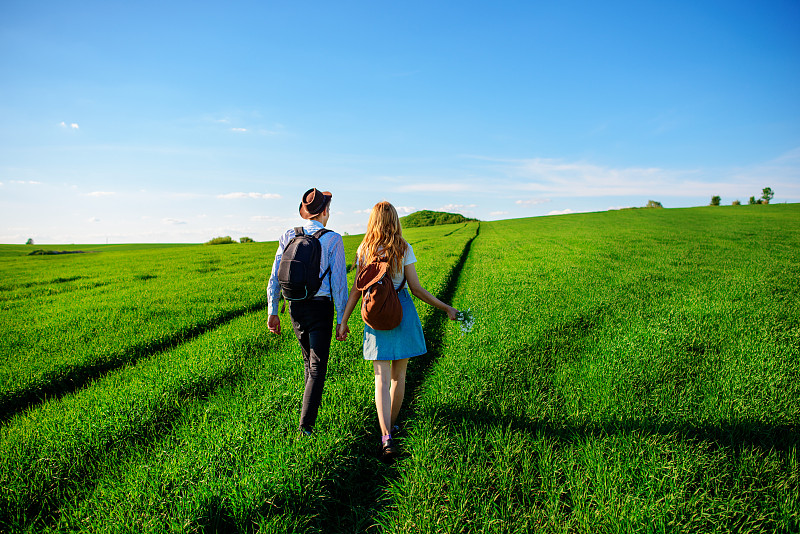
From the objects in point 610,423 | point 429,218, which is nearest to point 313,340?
point 610,423

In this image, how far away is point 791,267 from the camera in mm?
12266

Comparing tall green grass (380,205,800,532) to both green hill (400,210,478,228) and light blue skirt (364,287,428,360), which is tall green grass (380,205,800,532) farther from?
green hill (400,210,478,228)

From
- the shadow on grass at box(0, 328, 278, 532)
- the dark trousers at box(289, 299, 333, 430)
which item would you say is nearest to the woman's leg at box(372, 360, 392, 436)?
the dark trousers at box(289, 299, 333, 430)

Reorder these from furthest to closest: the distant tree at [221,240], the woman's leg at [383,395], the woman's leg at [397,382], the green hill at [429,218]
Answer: the green hill at [429,218] < the distant tree at [221,240] < the woman's leg at [397,382] < the woman's leg at [383,395]

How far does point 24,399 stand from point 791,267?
64.3 ft

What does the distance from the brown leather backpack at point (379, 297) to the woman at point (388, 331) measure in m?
0.10

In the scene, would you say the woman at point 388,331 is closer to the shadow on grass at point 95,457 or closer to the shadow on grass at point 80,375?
the shadow on grass at point 95,457

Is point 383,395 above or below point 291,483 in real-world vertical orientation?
above

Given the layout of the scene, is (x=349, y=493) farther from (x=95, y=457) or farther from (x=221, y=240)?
(x=221, y=240)

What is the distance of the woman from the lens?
340 centimetres

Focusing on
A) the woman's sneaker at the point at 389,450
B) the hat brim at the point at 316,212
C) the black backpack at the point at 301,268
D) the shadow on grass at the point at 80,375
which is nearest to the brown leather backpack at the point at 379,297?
the black backpack at the point at 301,268

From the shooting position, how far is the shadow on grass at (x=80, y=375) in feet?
16.7

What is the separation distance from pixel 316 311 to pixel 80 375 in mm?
4913

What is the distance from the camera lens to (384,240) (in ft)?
11.1
